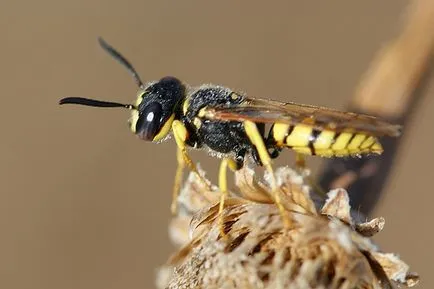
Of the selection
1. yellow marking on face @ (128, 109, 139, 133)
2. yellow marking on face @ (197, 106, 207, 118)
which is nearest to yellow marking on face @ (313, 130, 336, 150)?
yellow marking on face @ (197, 106, 207, 118)

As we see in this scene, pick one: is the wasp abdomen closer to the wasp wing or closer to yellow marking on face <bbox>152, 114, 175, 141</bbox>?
the wasp wing

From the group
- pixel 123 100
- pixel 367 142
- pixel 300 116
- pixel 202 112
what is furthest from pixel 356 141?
pixel 123 100

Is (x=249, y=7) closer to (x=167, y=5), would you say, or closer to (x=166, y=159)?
(x=167, y=5)

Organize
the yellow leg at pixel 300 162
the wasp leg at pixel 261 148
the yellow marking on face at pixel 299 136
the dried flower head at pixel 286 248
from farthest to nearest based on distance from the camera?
the yellow leg at pixel 300 162
the yellow marking on face at pixel 299 136
the wasp leg at pixel 261 148
the dried flower head at pixel 286 248

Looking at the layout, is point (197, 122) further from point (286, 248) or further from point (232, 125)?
point (286, 248)

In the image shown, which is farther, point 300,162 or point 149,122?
point 300,162

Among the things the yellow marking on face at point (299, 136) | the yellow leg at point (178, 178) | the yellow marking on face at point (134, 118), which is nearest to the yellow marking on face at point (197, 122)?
the yellow leg at point (178, 178)

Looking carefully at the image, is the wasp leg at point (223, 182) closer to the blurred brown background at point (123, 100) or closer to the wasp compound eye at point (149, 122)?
the wasp compound eye at point (149, 122)
